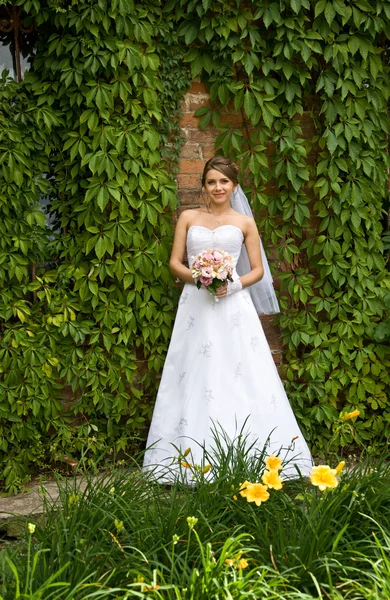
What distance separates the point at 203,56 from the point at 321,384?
2133 millimetres

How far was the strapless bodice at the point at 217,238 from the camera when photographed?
4125mm

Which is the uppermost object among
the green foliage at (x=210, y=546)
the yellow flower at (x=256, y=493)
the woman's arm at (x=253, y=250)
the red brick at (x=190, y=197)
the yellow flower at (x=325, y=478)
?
the red brick at (x=190, y=197)

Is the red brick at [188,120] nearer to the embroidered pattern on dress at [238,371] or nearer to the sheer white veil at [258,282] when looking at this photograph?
the sheer white veil at [258,282]

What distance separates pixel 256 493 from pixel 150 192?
234 centimetres

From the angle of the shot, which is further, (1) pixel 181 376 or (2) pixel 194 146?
A: (2) pixel 194 146

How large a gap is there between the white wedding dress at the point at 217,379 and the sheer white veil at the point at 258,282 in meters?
0.14

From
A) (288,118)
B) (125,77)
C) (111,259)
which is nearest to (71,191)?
(111,259)

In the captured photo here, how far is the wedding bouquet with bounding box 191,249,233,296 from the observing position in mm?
3844

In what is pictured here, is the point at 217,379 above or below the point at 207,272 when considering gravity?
below

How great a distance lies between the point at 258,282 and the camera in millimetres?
4281

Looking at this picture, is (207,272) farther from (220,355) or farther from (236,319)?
(220,355)

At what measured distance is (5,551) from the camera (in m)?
2.33

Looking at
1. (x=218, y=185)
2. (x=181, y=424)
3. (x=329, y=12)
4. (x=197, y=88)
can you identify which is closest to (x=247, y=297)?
(x=218, y=185)

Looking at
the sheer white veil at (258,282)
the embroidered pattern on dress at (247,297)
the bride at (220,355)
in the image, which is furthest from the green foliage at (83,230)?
the embroidered pattern on dress at (247,297)
